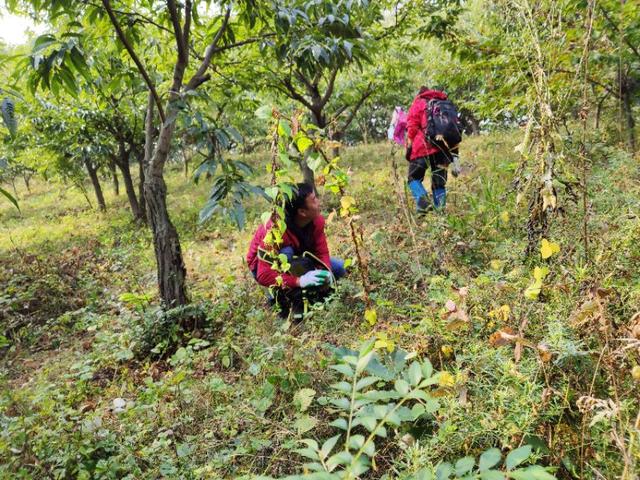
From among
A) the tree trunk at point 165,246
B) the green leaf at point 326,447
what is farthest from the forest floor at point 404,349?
the green leaf at point 326,447

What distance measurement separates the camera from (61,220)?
12211 mm

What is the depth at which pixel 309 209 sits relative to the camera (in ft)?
10.7

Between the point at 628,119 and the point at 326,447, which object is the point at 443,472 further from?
the point at 628,119

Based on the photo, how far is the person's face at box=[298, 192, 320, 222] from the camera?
324cm

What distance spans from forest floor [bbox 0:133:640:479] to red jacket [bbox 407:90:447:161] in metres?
0.67

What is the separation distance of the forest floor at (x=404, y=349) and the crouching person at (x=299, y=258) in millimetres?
223

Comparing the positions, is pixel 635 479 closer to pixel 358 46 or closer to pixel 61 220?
pixel 358 46

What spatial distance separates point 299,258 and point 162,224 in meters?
1.19

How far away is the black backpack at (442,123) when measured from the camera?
4.26 metres

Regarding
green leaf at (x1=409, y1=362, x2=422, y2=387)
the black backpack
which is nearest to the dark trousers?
the black backpack

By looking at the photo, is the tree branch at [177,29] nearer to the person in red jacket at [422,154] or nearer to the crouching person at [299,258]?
the crouching person at [299,258]

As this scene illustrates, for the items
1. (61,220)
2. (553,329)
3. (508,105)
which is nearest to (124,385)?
(553,329)

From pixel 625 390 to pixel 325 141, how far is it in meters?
1.59

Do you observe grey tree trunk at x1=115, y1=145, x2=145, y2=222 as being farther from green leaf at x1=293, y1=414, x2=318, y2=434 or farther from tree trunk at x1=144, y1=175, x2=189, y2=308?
green leaf at x1=293, y1=414, x2=318, y2=434
